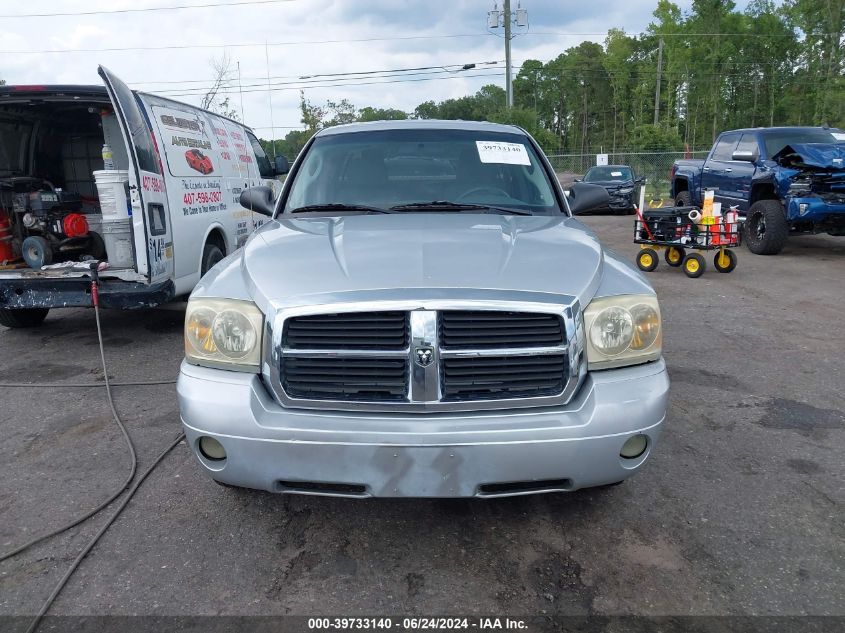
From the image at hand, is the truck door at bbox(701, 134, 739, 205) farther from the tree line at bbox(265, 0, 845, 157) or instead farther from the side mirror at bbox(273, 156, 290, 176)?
the tree line at bbox(265, 0, 845, 157)

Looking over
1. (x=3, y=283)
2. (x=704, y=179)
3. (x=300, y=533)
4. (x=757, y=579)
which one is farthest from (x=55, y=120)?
(x=704, y=179)

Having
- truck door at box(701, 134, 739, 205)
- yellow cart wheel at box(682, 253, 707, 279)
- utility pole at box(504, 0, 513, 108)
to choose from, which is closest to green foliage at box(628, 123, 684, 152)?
utility pole at box(504, 0, 513, 108)

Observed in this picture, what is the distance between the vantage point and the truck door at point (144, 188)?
5.21 metres

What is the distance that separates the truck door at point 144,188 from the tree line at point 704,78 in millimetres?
27794

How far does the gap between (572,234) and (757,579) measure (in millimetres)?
1679

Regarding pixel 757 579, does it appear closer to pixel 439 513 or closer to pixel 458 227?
pixel 439 513

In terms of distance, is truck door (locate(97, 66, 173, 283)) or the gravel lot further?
truck door (locate(97, 66, 173, 283))

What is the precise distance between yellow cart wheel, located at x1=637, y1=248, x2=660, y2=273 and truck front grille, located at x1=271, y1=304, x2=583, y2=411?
25.3 feet

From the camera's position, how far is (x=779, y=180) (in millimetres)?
10328

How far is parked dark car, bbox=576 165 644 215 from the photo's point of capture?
63.6 feet

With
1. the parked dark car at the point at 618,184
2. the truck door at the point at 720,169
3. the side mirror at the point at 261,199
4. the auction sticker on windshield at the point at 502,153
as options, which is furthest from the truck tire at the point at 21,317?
the parked dark car at the point at 618,184

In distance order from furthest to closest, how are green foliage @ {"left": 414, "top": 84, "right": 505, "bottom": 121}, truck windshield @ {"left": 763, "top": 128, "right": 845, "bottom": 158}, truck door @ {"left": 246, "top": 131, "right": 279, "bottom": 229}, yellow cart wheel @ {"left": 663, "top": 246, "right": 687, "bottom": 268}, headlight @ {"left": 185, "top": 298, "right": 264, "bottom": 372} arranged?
green foliage @ {"left": 414, "top": 84, "right": 505, "bottom": 121}
truck windshield @ {"left": 763, "top": 128, "right": 845, "bottom": 158}
yellow cart wheel @ {"left": 663, "top": 246, "right": 687, "bottom": 268}
truck door @ {"left": 246, "top": 131, "right": 279, "bottom": 229}
headlight @ {"left": 185, "top": 298, "right": 264, "bottom": 372}

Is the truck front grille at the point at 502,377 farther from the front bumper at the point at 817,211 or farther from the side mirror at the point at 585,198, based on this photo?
the front bumper at the point at 817,211

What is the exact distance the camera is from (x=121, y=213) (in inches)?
223
